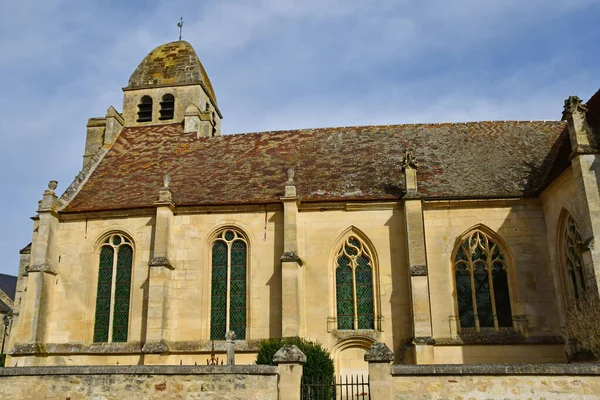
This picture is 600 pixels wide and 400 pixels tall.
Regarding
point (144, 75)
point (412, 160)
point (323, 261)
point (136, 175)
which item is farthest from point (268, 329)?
point (144, 75)

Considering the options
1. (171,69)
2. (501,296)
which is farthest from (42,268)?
(501,296)

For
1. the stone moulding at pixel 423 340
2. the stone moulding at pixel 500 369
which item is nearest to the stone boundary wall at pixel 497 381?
the stone moulding at pixel 500 369

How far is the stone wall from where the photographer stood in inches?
425

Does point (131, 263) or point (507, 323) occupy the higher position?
point (131, 263)

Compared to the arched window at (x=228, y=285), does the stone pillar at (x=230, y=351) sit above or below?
below

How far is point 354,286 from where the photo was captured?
18.8 meters

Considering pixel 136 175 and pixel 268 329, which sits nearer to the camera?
pixel 268 329

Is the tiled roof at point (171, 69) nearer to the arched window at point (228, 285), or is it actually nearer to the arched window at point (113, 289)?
the arched window at point (113, 289)

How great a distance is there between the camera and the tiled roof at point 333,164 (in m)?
19.8

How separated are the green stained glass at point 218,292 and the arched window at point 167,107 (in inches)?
451

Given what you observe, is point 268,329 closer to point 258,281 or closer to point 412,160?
point 258,281

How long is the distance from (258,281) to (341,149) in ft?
21.7

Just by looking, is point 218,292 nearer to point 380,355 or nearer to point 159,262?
point 159,262

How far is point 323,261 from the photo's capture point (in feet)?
62.3
